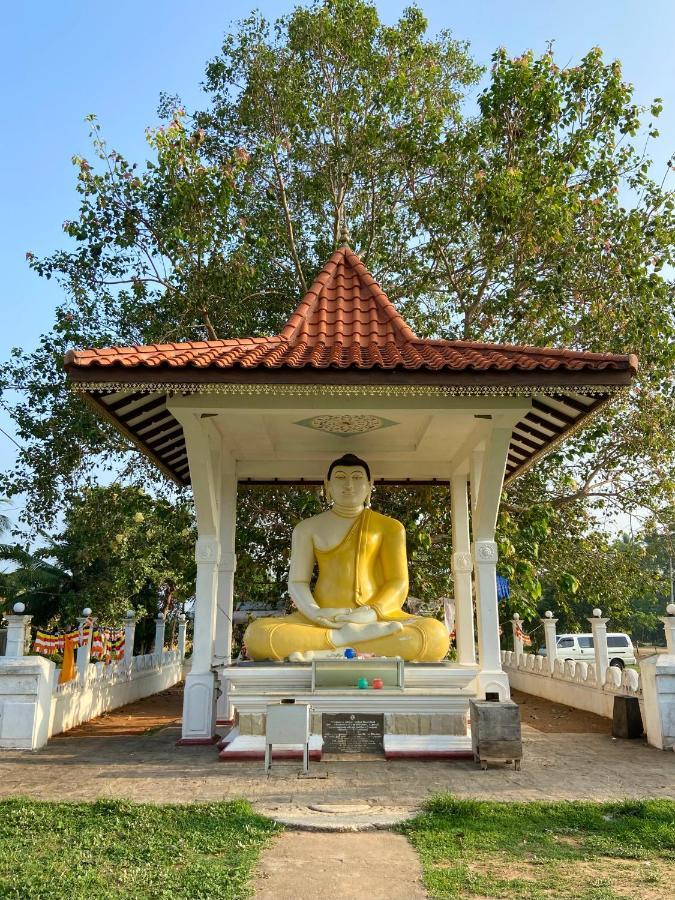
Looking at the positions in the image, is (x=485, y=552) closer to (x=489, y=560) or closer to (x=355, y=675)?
(x=489, y=560)

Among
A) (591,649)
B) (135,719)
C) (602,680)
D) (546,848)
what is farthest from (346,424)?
(591,649)

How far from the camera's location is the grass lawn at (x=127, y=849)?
3.62m

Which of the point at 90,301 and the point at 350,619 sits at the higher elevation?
the point at 90,301

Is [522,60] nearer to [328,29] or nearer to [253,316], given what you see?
[328,29]

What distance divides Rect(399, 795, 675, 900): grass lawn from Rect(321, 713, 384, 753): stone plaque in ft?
7.13

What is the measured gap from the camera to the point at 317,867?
402 centimetres

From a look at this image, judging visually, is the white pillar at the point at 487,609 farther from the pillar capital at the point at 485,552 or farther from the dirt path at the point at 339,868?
the dirt path at the point at 339,868

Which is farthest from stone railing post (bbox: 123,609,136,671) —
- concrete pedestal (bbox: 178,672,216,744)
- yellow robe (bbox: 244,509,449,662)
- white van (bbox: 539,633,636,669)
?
white van (bbox: 539,633,636,669)

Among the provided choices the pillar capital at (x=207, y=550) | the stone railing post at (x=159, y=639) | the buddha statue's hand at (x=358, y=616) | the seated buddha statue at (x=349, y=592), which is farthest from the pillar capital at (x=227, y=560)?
the stone railing post at (x=159, y=639)

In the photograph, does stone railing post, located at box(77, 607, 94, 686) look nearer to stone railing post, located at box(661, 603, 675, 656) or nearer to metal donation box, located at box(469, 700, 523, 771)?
metal donation box, located at box(469, 700, 523, 771)

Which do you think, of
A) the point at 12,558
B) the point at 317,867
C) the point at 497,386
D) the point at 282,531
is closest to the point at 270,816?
the point at 317,867

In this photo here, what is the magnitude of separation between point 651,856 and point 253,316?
35.2 feet

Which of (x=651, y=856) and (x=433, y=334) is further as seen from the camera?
(x=433, y=334)

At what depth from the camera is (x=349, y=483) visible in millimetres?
9836
